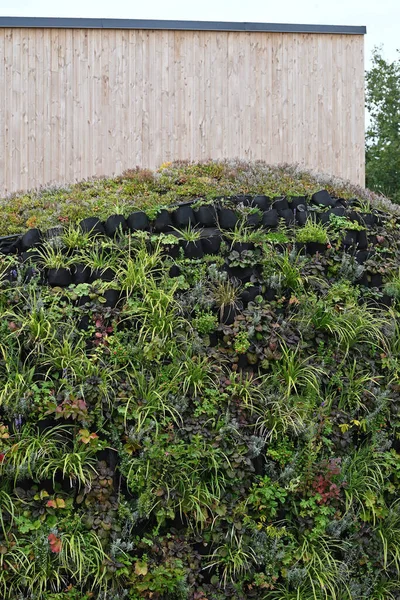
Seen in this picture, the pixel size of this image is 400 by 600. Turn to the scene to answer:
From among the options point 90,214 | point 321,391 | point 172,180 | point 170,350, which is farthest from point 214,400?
point 172,180

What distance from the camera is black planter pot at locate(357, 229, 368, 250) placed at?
22.2ft

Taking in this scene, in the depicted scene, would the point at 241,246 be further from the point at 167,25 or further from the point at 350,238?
the point at 167,25

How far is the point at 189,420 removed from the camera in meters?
4.85

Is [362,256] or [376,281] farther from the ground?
[362,256]

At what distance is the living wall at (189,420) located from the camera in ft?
14.3

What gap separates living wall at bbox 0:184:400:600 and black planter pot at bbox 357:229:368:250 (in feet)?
1.93

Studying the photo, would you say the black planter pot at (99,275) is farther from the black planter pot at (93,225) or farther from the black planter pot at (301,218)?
the black planter pot at (301,218)

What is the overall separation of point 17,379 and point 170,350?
1.10m

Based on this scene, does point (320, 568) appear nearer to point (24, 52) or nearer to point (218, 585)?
point (218, 585)

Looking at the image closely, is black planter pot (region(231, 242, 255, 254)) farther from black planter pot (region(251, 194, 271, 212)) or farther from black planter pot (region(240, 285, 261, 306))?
black planter pot (region(251, 194, 271, 212))

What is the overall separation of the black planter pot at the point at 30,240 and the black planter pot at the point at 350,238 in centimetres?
285

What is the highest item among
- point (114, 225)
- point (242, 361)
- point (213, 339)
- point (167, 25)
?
point (167, 25)

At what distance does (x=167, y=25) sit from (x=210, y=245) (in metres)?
5.52

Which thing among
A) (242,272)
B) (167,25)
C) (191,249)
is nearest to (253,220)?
(242,272)
